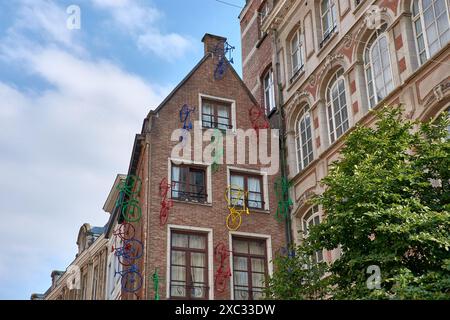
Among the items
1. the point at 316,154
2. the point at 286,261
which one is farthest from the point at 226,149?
the point at 286,261

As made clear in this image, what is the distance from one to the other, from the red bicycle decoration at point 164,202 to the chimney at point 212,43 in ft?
19.5

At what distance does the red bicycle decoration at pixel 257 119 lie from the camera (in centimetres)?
2329

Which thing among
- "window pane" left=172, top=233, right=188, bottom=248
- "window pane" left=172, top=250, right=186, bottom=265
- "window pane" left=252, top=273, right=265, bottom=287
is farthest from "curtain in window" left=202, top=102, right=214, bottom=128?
"window pane" left=252, top=273, right=265, bottom=287

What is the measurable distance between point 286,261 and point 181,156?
25.3 feet

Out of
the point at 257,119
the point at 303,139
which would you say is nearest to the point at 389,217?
the point at 303,139

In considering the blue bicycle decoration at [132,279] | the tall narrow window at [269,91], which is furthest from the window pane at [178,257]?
the tall narrow window at [269,91]

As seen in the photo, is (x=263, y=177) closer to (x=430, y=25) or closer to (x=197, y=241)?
(x=197, y=241)

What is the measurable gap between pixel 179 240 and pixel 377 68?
24.6 feet
